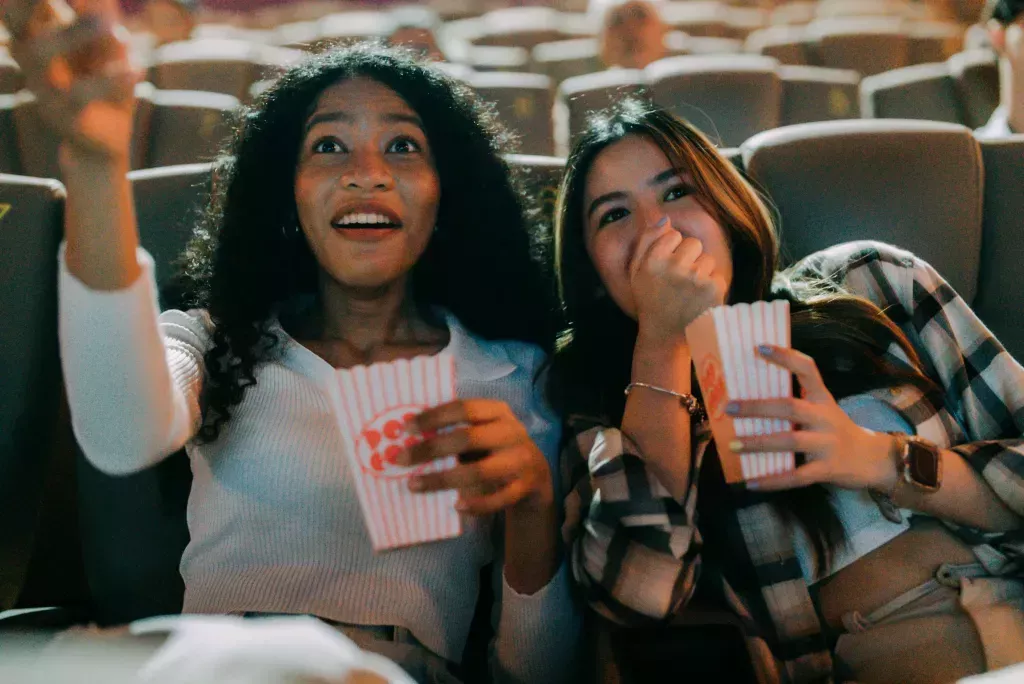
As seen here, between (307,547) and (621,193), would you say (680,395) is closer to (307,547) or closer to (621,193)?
(621,193)

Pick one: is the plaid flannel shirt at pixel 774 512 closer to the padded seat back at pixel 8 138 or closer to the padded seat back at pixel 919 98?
the padded seat back at pixel 8 138

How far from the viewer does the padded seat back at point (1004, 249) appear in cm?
175

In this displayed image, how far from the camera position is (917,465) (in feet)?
3.92

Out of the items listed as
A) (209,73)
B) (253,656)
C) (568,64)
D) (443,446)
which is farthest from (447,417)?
(568,64)

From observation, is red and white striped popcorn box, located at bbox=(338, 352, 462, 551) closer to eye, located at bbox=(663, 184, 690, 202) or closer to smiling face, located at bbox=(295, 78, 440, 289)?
smiling face, located at bbox=(295, 78, 440, 289)

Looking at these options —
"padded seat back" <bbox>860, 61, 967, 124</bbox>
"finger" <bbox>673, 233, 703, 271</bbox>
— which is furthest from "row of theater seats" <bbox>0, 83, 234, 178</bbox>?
"padded seat back" <bbox>860, 61, 967, 124</bbox>

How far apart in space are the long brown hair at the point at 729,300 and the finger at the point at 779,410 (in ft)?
0.74

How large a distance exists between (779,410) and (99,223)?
31.9 inches

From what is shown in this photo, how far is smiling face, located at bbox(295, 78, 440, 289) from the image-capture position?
1.33 metres

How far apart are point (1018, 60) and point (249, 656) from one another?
8.32 feet

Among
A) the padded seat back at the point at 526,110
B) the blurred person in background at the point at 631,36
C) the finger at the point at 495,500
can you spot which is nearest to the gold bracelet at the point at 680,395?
the finger at the point at 495,500

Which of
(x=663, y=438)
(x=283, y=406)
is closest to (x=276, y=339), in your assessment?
(x=283, y=406)

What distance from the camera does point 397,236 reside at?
1351 mm

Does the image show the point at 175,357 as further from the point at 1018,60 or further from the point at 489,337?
the point at 1018,60
